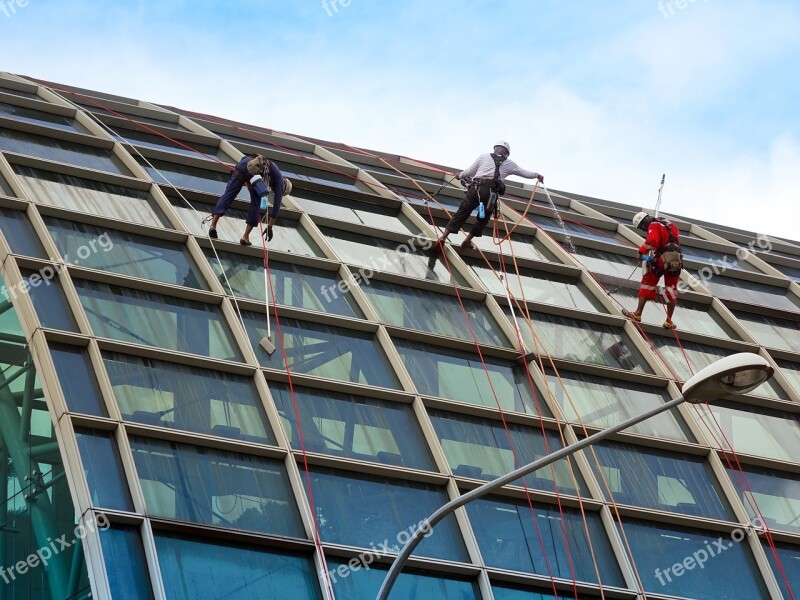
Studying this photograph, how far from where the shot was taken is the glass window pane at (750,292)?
30000 mm

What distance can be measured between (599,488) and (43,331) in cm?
900

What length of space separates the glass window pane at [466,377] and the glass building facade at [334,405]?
5 cm

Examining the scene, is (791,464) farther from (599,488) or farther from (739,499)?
(599,488)

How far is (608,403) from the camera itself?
23391 mm

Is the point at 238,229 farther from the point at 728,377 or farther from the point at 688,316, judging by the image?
the point at 728,377

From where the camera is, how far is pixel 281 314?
2192 cm

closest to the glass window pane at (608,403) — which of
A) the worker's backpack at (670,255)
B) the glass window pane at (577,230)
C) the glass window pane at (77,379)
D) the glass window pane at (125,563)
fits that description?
the worker's backpack at (670,255)

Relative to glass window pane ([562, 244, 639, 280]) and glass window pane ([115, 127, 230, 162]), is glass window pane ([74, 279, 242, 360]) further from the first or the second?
glass window pane ([562, 244, 639, 280])

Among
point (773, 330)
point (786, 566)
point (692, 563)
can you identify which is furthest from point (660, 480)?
point (773, 330)

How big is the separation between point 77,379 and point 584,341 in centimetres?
1059

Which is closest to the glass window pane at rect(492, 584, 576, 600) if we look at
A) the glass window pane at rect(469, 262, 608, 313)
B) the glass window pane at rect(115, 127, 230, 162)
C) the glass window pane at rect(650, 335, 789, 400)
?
the glass window pane at rect(650, 335, 789, 400)

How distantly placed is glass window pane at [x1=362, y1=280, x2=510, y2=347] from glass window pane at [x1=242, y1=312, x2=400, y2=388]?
3.65 feet

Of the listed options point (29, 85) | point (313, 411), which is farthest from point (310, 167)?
point (313, 411)

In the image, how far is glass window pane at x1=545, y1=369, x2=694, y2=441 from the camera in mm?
22734
